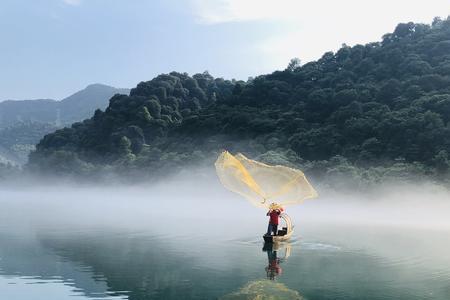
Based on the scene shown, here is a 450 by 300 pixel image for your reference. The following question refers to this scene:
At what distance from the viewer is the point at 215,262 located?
115ft

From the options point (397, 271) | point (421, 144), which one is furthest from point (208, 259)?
point (421, 144)

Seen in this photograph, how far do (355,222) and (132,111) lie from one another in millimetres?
107843

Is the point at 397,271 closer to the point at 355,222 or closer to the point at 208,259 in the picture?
the point at 208,259

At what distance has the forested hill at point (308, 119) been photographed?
9094 cm

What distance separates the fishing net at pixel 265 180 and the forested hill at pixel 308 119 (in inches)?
1522

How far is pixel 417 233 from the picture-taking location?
2189 inches

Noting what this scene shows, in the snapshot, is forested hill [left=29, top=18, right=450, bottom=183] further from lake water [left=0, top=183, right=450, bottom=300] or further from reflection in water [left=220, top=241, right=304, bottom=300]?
reflection in water [left=220, top=241, right=304, bottom=300]

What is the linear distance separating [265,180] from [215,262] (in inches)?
506

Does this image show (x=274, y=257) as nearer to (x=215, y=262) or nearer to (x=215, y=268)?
(x=215, y=262)

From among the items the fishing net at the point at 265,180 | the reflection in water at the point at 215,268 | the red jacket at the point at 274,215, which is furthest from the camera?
the red jacket at the point at 274,215

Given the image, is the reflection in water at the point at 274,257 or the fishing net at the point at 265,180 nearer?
the reflection in water at the point at 274,257

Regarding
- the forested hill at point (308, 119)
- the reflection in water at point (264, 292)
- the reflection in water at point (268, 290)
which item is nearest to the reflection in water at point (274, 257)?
the reflection in water at point (268, 290)

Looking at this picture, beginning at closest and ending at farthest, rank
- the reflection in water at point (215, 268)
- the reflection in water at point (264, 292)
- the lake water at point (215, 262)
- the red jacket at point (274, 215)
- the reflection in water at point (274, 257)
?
the reflection in water at point (264, 292), the reflection in water at point (215, 268), the lake water at point (215, 262), the reflection in water at point (274, 257), the red jacket at point (274, 215)

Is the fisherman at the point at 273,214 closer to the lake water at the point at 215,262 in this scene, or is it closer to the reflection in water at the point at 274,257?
the reflection in water at the point at 274,257
